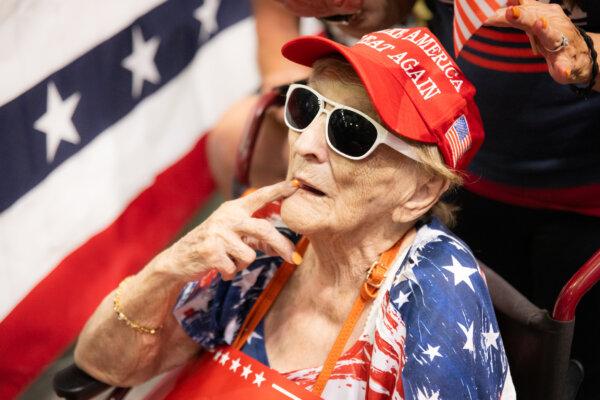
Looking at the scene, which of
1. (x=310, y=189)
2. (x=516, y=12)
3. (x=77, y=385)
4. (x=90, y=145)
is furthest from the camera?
(x=90, y=145)

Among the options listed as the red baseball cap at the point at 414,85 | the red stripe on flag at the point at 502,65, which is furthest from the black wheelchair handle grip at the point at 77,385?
the red stripe on flag at the point at 502,65

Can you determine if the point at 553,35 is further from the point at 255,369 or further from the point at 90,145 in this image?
the point at 90,145

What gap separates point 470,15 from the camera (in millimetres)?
1494

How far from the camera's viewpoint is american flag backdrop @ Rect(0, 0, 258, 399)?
7.25 ft

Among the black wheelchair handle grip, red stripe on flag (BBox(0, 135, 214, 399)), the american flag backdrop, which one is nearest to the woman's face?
the black wheelchair handle grip

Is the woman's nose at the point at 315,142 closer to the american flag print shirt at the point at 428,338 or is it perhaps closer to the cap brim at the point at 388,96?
the cap brim at the point at 388,96

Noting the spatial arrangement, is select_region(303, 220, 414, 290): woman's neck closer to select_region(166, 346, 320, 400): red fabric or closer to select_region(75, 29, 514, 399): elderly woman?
select_region(75, 29, 514, 399): elderly woman

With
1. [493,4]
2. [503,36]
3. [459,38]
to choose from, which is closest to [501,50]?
[503,36]

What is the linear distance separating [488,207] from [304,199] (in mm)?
559

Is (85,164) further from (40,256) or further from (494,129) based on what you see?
(494,129)

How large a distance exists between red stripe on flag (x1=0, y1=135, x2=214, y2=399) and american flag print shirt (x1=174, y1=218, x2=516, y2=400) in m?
1.07

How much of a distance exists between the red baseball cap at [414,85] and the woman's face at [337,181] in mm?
63

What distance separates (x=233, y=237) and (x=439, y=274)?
14.4 inches

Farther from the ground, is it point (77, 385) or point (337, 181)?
point (337, 181)
